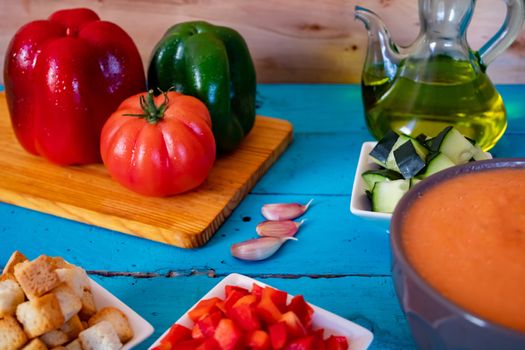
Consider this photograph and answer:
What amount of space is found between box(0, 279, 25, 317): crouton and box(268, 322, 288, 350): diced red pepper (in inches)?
11.9

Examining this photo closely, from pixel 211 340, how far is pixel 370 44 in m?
0.72

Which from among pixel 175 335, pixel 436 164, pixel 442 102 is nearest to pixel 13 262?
pixel 175 335

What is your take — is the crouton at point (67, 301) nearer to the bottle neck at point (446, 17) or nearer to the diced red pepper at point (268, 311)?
the diced red pepper at point (268, 311)

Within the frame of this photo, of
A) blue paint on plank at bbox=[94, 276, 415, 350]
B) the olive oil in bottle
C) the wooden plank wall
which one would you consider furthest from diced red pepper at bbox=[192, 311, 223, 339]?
the wooden plank wall

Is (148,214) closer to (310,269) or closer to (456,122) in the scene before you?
(310,269)

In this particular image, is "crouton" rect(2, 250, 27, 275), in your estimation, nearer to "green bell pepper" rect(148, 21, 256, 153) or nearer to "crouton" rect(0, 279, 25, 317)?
"crouton" rect(0, 279, 25, 317)

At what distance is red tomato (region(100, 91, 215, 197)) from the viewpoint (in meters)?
1.07

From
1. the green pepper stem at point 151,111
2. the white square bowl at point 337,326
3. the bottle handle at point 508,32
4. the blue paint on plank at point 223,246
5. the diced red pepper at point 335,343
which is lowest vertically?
the blue paint on plank at point 223,246

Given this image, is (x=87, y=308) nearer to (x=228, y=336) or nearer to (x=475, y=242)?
(x=228, y=336)

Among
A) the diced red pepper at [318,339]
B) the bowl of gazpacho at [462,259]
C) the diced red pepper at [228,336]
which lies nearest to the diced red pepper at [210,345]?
the diced red pepper at [228,336]

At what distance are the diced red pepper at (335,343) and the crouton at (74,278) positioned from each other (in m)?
0.31

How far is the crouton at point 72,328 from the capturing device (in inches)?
31.3

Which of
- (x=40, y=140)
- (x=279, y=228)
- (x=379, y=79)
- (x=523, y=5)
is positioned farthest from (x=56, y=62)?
(x=523, y=5)

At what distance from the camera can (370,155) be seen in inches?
42.1
